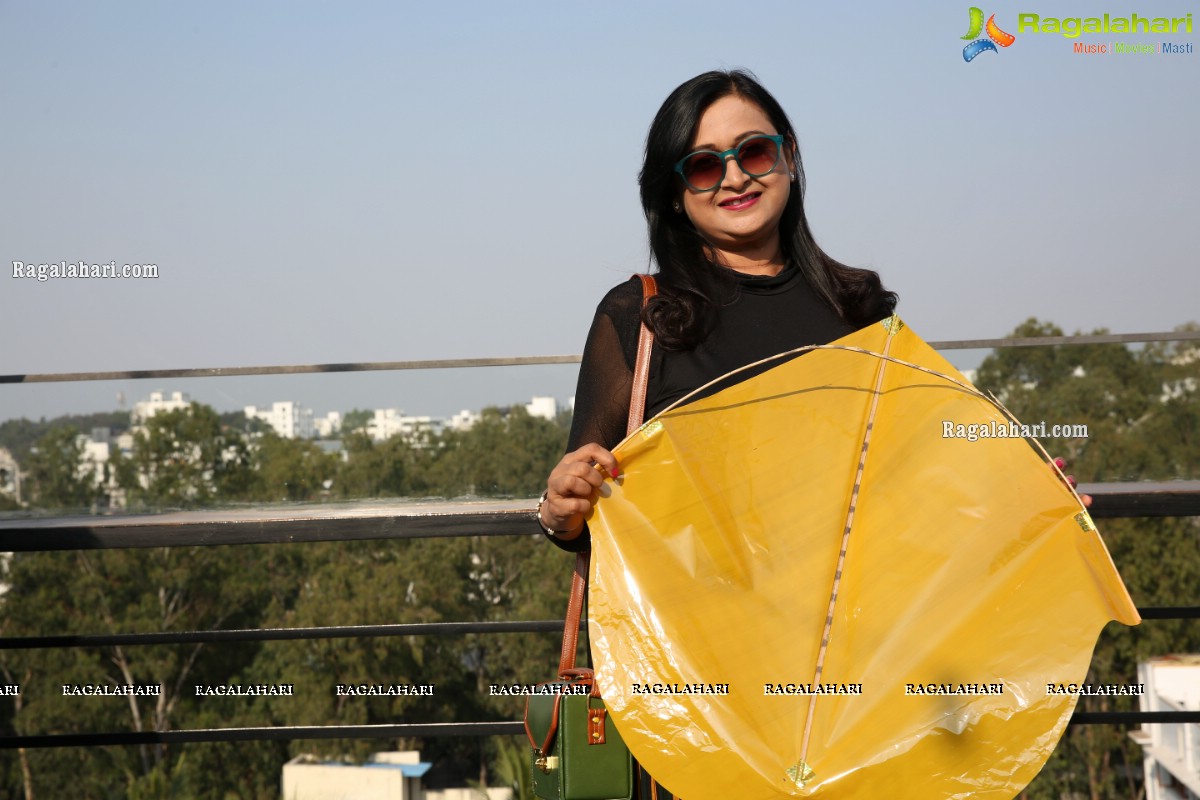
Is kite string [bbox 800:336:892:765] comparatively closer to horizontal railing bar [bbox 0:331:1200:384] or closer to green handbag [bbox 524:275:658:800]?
green handbag [bbox 524:275:658:800]

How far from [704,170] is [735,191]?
0.06 metres

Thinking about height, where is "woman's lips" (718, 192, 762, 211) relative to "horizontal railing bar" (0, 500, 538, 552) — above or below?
above

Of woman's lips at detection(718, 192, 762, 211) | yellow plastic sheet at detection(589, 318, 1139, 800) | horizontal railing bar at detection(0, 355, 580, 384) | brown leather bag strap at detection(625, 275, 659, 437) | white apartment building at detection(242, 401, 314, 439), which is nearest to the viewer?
yellow plastic sheet at detection(589, 318, 1139, 800)

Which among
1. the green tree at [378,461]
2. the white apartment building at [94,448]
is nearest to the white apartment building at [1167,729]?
the green tree at [378,461]

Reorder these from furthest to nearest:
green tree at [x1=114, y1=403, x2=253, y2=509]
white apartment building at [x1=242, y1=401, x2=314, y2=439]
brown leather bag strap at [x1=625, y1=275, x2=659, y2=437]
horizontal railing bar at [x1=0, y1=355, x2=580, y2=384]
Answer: green tree at [x1=114, y1=403, x2=253, y2=509] → white apartment building at [x1=242, y1=401, x2=314, y2=439] → horizontal railing bar at [x1=0, y1=355, x2=580, y2=384] → brown leather bag strap at [x1=625, y1=275, x2=659, y2=437]

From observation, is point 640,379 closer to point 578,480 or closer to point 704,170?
point 578,480

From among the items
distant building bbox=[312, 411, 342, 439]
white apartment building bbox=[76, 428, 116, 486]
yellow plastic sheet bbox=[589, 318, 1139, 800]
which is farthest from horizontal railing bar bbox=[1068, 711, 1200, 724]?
white apartment building bbox=[76, 428, 116, 486]

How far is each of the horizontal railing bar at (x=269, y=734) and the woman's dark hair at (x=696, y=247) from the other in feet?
4.66

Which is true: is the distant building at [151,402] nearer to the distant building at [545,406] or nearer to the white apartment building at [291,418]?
the white apartment building at [291,418]

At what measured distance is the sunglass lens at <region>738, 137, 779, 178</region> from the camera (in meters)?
1.74

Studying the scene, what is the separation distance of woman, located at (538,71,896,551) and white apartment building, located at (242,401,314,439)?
3.29 metres

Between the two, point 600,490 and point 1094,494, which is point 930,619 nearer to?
point 600,490

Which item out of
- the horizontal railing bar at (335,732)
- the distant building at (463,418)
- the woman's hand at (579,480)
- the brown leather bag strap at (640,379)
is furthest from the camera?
the distant building at (463,418)

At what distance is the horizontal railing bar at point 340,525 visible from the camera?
2.65 meters
